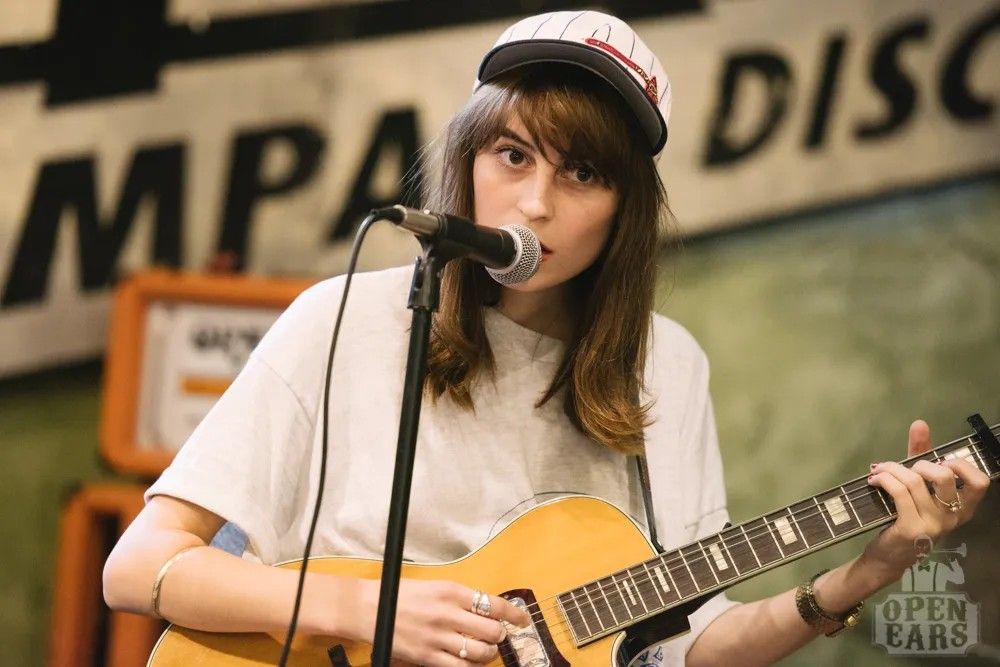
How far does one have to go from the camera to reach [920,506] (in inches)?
57.6

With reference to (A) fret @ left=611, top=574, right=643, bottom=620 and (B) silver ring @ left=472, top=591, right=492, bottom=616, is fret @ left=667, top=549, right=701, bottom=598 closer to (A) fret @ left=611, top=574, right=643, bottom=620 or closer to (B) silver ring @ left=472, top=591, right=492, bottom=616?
(A) fret @ left=611, top=574, right=643, bottom=620

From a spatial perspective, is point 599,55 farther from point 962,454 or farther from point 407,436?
point 962,454

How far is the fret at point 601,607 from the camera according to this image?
145cm

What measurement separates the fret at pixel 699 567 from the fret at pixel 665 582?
0.03 m

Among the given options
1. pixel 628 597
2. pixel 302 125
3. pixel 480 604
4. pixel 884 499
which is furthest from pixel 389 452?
pixel 302 125

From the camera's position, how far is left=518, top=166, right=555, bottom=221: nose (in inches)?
56.7

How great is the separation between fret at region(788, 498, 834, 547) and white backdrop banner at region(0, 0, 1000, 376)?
4.50ft

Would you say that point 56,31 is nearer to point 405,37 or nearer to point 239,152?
point 239,152

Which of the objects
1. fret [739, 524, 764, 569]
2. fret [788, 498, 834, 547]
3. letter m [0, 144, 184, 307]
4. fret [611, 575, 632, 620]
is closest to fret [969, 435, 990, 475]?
fret [788, 498, 834, 547]

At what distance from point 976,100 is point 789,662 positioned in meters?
1.52

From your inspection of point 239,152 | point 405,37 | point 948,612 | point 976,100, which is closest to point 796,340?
point 976,100

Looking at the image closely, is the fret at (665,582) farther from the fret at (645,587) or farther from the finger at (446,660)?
the finger at (446,660)
